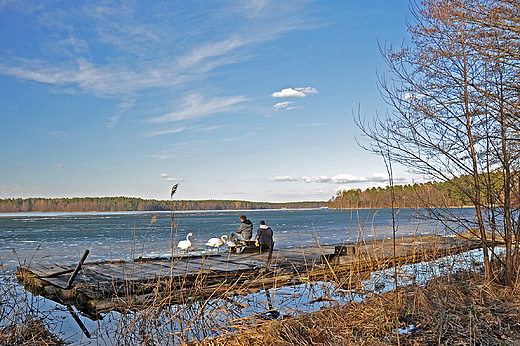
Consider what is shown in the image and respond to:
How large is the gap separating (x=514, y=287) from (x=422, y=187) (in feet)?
6.93

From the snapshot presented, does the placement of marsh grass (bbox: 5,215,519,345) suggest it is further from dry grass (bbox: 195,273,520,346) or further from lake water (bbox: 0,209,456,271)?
lake water (bbox: 0,209,456,271)

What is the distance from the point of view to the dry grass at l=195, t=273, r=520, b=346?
4.58 m

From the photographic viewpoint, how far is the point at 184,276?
19.3 feet

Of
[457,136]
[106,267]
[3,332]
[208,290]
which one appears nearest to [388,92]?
[457,136]

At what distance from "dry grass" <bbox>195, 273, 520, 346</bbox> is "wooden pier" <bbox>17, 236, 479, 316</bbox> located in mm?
696

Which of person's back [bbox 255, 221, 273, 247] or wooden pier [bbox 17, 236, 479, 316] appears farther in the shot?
person's back [bbox 255, 221, 273, 247]

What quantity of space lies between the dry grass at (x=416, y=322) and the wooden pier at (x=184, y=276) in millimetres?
696

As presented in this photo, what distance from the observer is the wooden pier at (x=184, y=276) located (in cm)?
679

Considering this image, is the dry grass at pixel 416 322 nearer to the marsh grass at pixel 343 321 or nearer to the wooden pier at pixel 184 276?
the marsh grass at pixel 343 321

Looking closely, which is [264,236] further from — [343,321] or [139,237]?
[139,237]

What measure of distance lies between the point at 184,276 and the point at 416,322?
3.32 metres

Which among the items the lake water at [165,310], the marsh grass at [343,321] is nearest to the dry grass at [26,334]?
the marsh grass at [343,321]

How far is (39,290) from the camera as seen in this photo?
9211 millimetres

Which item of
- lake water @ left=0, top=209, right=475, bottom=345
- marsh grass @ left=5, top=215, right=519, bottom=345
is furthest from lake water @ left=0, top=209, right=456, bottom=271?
marsh grass @ left=5, top=215, right=519, bottom=345
